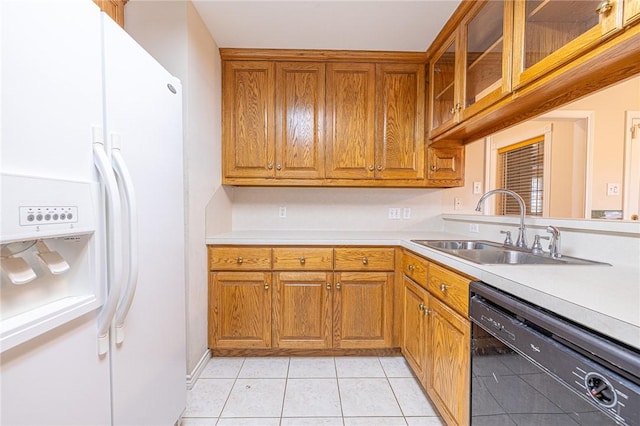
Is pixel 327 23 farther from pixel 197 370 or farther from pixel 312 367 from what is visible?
pixel 197 370

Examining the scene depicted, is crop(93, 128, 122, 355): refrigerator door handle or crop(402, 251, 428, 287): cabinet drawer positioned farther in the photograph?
crop(402, 251, 428, 287): cabinet drawer

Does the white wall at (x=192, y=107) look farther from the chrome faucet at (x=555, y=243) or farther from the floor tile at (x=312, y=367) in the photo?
the chrome faucet at (x=555, y=243)

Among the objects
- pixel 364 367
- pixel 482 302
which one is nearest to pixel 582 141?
pixel 482 302

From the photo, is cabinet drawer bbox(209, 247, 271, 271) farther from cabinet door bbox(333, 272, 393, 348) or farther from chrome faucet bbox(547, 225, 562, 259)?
chrome faucet bbox(547, 225, 562, 259)

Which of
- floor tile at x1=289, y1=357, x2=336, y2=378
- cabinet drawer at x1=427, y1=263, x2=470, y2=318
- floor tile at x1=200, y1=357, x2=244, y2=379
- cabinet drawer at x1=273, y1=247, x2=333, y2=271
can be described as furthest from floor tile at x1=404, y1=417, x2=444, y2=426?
floor tile at x1=200, y1=357, x2=244, y2=379

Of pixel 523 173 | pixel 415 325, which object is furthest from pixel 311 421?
pixel 523 173

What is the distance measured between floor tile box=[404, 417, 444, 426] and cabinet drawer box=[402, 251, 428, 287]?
704 millimetres

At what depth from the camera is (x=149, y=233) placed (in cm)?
110

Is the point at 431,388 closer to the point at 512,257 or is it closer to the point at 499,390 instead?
the point at 499,390

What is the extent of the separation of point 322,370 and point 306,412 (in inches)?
15.9

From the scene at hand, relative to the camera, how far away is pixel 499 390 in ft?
3.15

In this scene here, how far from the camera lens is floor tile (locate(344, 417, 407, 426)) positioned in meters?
1.47

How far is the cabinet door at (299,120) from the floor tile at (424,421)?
1716 mm

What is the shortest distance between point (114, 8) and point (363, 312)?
2.53 m
